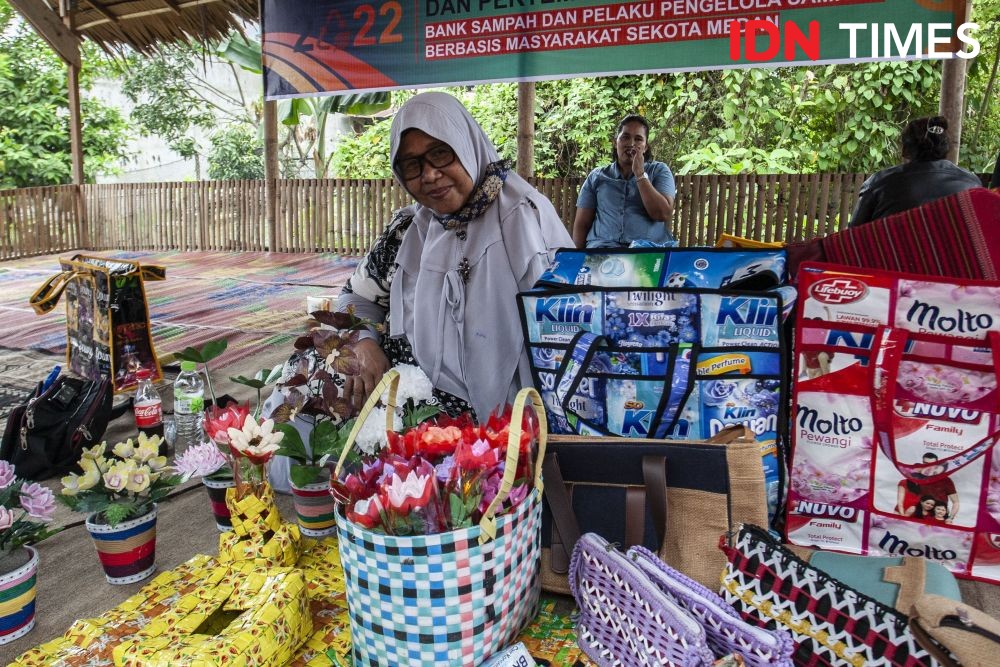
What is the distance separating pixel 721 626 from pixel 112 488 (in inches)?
52.2

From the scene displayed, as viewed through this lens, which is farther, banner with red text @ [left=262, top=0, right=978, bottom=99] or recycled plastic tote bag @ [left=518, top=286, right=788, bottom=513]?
banner with red text @ [left=262, top=0, right=978, bottom=99]

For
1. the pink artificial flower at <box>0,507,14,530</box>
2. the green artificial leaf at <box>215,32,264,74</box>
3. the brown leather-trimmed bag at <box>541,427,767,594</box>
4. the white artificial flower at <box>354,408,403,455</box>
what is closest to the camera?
the brown leather-trimmed bag at <box>541,427,767,594</box>

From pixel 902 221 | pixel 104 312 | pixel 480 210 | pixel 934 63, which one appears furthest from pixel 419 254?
pixel 934 63

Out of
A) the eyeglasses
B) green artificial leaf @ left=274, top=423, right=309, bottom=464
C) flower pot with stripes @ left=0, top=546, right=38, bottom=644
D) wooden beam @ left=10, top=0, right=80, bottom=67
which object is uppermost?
wooden beam @ left=10, top=0, right=80, bottom=67

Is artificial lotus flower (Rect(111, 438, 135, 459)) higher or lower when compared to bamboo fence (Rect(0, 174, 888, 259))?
lower

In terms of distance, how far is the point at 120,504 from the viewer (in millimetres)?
1583

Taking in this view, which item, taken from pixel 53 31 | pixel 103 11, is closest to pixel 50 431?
pixel 103 11

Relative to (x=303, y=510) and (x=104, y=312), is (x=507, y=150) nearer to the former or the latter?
(x=104, y=312)

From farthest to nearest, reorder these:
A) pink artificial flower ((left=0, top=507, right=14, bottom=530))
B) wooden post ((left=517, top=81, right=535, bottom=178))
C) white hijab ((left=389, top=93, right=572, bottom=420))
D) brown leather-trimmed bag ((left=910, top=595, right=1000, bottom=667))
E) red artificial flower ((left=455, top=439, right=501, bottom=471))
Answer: wooden post ((left=517, top=81, right=535, bottom=178)) < white hijab ((left=389, top=93, right=572, bottom=420)) < pink artificial flower ((left=0, top=507, right=14, bottom=530)) < red artificial flower ((left=455, top=439, right=501, bottom=471)) < brown leather-trimmed bag ((left=910, top=595, right=1000, bottom=667))

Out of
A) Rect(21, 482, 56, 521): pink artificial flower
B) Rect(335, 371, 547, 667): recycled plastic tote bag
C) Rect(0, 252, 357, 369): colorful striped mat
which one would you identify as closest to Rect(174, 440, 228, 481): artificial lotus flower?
Rect(21, 482, 56, 521): pink artificial flower

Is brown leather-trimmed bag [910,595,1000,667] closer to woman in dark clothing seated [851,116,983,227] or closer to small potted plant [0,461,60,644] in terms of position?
small potted plant [0,461,60,644]

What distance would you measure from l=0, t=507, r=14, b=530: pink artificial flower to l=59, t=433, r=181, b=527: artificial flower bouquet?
96 mm

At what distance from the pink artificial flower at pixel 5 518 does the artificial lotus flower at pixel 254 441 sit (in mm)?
467

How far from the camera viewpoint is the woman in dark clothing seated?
11.0ft
